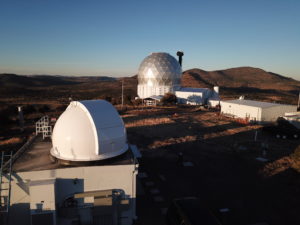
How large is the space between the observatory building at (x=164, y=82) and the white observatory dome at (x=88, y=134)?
36.7m

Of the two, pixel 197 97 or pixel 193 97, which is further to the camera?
pixel 193 97

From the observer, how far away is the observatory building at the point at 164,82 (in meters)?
46.1

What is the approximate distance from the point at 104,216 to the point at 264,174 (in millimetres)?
10554

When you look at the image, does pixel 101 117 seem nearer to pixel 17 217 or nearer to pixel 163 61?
pixel 17 217

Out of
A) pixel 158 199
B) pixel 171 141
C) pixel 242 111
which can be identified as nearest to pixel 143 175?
pixel 158 199

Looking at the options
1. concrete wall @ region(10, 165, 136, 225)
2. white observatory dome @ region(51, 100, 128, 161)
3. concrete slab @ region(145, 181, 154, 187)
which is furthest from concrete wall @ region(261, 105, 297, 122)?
concrete wall @ region(10, 165, 136, 225)

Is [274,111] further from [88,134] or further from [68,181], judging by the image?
[68,181]

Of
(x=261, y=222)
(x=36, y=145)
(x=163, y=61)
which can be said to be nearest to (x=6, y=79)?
(x=163, y=61)

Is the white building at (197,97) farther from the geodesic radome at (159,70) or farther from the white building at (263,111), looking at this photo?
the white building at (263,111)

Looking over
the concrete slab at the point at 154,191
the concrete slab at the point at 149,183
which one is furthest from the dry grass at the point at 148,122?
the concrete slab at the point at 154,191

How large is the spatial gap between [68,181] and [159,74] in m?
41.6

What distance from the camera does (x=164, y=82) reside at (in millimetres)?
48375

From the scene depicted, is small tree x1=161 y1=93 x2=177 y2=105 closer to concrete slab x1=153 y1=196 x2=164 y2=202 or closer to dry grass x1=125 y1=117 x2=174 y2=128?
dry grass x1=125 y1=117 x2=174 y2=128

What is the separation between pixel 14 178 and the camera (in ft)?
23.8
